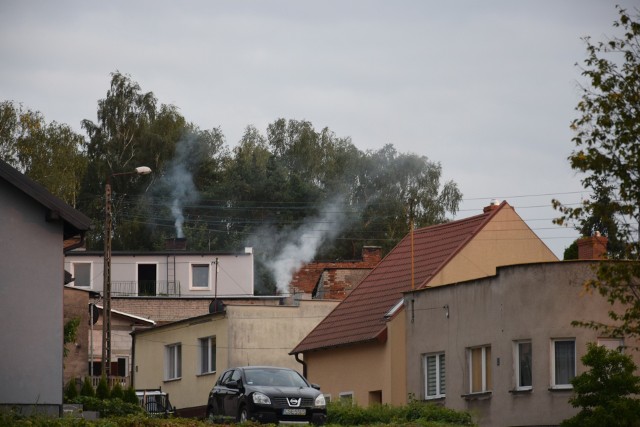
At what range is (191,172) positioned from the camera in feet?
315

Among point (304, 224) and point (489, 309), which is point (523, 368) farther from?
point (304, 224)

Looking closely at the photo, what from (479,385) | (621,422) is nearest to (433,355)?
(479,385)

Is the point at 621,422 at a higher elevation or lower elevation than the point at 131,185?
lower

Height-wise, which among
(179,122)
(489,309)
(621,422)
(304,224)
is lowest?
(621,422)

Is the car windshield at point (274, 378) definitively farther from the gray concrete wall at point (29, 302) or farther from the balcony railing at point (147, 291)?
the balcony railing at point (147, 291)

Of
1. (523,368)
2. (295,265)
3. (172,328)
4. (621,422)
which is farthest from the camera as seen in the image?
(295,265)

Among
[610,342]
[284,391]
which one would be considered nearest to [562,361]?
[610,342]

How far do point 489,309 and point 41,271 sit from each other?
12.7 metres

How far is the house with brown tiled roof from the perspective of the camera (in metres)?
40.4

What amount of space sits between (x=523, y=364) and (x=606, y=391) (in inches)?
243

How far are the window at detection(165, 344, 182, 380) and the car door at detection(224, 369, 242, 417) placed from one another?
2070 centimetres

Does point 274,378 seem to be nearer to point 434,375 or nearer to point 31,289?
point 31,289

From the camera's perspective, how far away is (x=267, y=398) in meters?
30.6

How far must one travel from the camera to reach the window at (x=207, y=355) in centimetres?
5091
